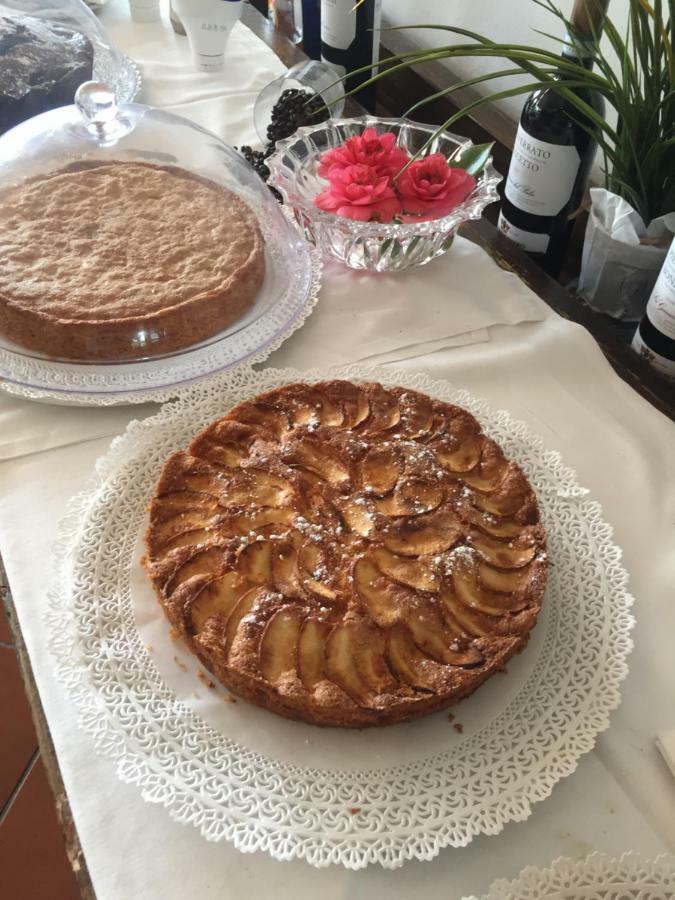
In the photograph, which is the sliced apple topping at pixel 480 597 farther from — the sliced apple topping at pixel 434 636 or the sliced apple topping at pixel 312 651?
the sliced apple topping at pixel 312 651

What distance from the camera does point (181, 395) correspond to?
3.82 ft

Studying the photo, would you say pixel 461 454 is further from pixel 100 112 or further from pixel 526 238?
pixel 100 112

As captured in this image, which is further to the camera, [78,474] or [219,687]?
[78,474]

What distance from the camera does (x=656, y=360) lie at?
Answer: 1.32 m

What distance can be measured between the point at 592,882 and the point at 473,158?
1.25 metres

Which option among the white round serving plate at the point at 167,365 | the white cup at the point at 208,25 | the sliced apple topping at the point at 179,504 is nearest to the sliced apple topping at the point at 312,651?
the sliced apple topping at the point at 179,504

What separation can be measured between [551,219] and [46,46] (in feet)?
3.96

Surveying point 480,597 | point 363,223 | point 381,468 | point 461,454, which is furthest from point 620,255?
point 480,597

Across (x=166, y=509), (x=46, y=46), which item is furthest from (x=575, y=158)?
(x=46, y=46)

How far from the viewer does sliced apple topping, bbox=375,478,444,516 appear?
38.8 inches

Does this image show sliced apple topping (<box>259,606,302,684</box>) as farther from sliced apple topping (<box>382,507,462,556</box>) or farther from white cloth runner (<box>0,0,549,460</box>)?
white cloth runner (<box>0,0,549,460</box>)

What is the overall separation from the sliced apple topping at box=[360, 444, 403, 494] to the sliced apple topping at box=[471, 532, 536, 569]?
137mm

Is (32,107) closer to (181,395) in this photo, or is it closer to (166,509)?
(181,395)

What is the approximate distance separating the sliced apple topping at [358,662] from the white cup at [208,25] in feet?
5.75
